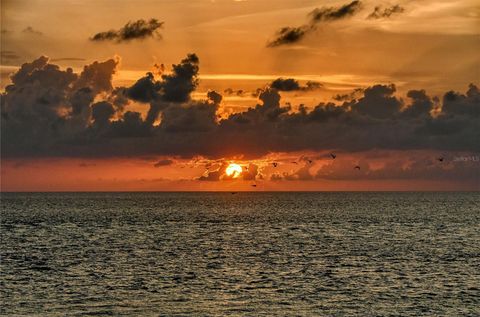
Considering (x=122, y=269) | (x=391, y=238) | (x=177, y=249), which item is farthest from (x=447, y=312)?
(x=391, y=238)

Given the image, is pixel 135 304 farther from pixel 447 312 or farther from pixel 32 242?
pixel 32 242

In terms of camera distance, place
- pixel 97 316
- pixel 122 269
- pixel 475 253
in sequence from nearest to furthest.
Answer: pixel 97 316
pixel 122 269
pixel 475 253

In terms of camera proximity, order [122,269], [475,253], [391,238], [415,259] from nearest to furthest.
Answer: [122,269], [415,259], [475,253], [391,238]

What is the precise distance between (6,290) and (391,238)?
7684cm

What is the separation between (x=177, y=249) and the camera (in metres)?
105

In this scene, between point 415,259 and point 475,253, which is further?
point 475,253

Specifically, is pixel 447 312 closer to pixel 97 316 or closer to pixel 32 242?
pixel 97 316

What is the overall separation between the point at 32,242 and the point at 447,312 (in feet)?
260

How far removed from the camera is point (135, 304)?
58531mm

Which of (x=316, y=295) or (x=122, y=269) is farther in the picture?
(x=122, y=269)

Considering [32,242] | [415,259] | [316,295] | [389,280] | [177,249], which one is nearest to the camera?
[316,295]

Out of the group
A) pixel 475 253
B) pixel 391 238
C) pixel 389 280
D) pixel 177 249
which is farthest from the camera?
pixel 391 238

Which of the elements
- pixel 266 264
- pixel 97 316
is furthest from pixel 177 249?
pixel 97 316

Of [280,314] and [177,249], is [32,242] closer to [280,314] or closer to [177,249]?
[177,249]
